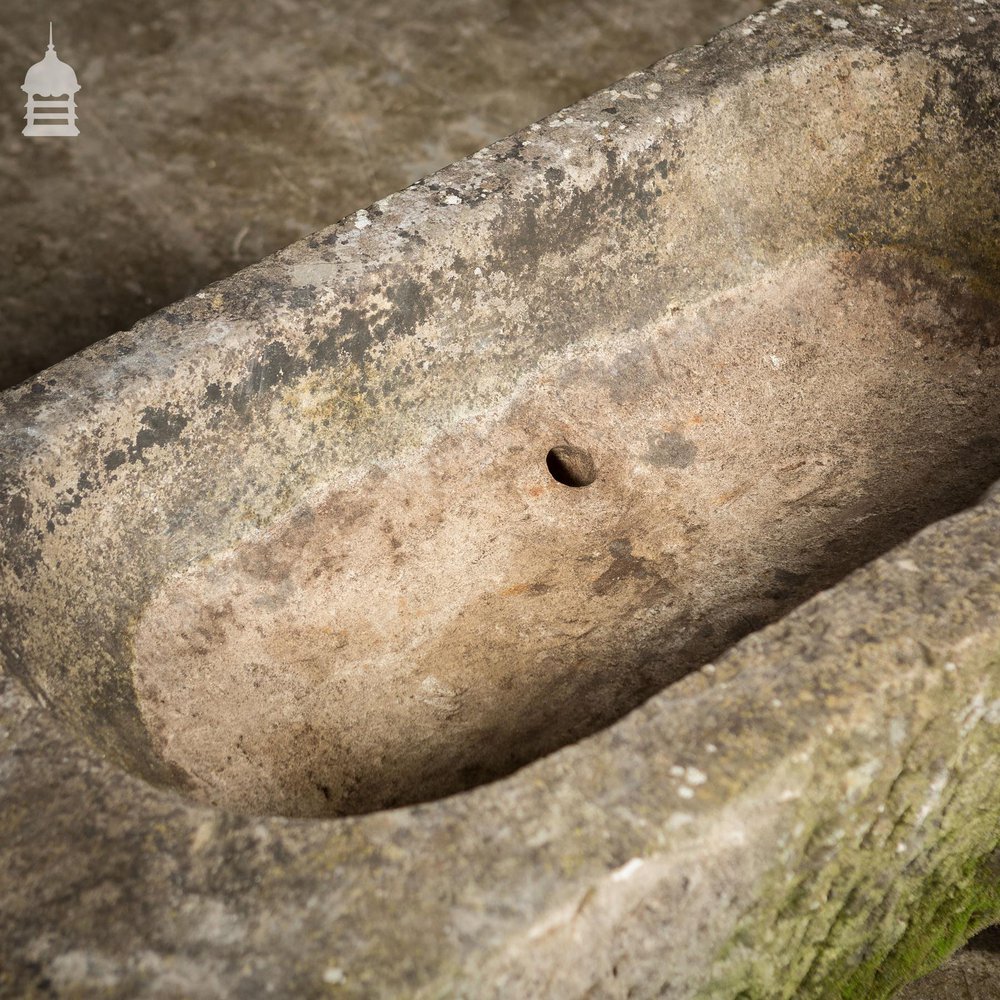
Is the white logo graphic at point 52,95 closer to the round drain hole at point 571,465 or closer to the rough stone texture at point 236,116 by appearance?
the rough stone texture at point 236,116

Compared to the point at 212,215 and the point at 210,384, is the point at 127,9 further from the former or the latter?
the point at 210,384

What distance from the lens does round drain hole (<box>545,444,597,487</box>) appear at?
2621mm

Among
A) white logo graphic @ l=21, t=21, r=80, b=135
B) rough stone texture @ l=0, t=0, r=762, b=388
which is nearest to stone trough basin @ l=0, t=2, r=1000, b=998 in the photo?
rough stone texture @ l=0, t=0, r=762, b=388

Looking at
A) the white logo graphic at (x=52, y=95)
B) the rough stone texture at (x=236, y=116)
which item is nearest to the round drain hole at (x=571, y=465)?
the rough stone texture at (x=236, y=116)

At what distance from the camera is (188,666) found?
228 centimetres

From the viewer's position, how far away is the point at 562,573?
2461mm

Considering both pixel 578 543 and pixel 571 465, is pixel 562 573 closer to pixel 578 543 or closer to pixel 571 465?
pixel 578 543

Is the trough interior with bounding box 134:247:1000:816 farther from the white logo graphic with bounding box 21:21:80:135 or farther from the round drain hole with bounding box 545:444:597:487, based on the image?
the white logo graphic with bounding box 21:21:80:135

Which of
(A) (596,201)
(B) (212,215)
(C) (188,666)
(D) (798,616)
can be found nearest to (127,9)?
(B) (212,215)

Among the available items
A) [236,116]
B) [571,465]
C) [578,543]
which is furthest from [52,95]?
[578,543]

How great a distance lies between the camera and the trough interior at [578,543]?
222 centimetres

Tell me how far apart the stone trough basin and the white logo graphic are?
275 centimetres

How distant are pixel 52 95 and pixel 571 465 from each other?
3.28m

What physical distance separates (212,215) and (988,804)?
11.0 feet
